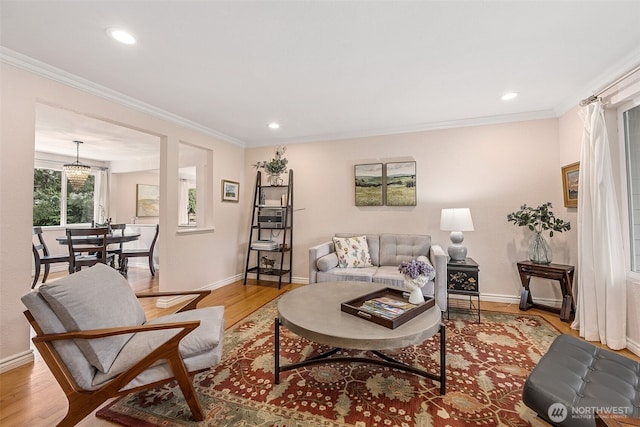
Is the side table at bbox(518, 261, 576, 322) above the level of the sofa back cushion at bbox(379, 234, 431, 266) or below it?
below

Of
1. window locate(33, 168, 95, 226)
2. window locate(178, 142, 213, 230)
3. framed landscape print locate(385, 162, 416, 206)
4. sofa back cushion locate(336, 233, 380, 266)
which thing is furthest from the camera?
window locate(33, 168, 95, 226)

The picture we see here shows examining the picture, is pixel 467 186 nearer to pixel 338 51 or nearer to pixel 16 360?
pixel 338 51

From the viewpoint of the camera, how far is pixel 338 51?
6.75ft

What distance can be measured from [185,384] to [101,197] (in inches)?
257

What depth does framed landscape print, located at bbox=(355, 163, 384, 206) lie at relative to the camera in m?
3.99

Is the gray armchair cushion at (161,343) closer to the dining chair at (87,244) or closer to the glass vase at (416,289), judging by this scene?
the glass vase at (416,289)

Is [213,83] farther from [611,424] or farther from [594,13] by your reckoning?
[611,424]

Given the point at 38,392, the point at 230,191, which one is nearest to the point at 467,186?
the point at 230,191

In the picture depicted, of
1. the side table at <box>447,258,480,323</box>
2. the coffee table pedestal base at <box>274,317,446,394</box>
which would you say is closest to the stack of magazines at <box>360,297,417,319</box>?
the coffee table pedestal base at <box>274,317,446,394</box>

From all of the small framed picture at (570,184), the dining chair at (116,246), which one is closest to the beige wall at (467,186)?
the small framed picture at (570,184)

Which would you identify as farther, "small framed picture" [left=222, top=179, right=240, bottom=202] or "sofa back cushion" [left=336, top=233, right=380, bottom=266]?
"small framed picture" [left=222, top=179, right=240, bottom=202]

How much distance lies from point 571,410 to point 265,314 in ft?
8.46

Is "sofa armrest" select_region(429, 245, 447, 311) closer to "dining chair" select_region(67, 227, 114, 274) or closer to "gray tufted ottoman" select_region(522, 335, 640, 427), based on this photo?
"gray tufted ottoman" select_region(522, 335, 640, 427)

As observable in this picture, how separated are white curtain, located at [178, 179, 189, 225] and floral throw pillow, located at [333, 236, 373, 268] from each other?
4.60 metres
